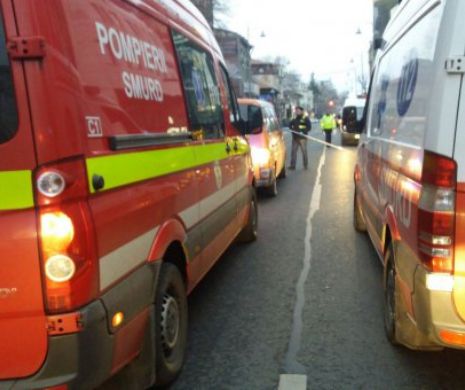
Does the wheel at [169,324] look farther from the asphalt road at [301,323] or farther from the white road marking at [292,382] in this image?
the white road marking at [292,382]

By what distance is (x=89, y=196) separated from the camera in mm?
2600

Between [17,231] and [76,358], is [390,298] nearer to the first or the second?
[76,358]

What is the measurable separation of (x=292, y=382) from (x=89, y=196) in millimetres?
1900

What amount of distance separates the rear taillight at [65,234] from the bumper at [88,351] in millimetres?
120

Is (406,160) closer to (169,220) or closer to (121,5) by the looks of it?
(169,220)

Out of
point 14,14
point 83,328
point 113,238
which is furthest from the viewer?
point 113,238

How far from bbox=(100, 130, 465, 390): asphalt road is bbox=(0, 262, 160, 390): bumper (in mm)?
546

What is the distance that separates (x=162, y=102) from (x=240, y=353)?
6.04 feet

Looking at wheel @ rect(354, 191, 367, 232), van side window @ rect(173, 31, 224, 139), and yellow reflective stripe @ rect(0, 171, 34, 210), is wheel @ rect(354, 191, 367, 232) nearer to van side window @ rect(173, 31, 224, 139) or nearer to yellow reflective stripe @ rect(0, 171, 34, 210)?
van side window @ rect(173, 31, 224, 139)

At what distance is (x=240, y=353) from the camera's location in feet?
13.6

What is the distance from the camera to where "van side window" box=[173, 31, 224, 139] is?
4.38 meters

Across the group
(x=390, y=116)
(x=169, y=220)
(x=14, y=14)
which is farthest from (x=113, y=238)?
(x=390, y=116)

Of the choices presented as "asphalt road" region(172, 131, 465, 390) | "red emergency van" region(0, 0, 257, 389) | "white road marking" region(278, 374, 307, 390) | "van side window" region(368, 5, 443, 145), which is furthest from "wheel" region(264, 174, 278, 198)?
"white road marking" region(278, 374, 307, 390)

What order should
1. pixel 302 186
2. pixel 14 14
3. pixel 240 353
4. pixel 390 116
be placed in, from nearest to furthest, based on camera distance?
pixel 14 14 < pixel 240 353 < pixel 390 116 < pixel 302 186
